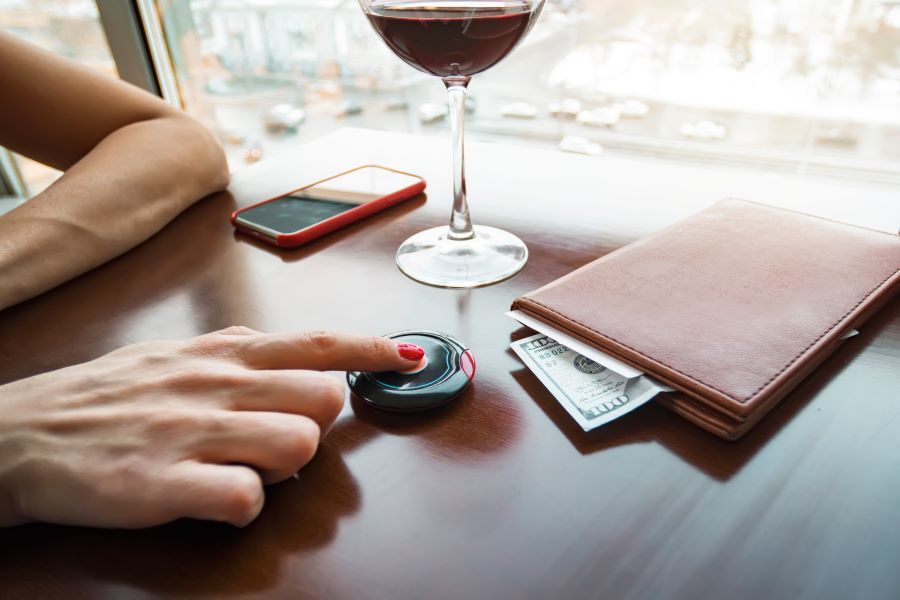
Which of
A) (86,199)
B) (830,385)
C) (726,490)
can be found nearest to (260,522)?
(726,490)

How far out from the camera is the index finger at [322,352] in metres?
0.44

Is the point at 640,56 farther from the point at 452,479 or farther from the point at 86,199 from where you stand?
the point at 452,479

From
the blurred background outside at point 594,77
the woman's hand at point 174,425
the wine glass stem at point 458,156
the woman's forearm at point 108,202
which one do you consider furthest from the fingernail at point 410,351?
the blurred background outside at point 594,77

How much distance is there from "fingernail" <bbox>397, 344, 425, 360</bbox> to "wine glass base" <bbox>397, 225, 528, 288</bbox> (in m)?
0.15

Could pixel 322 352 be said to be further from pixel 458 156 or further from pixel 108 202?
pixel 108 202

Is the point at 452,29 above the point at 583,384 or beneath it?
above

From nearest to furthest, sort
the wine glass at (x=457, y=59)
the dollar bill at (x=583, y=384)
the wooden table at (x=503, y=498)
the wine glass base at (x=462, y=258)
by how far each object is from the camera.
Result: the wooden table at (x=503, y=498) → the dollar bill at (x=583, y=384) → the wine glass at (x=457, y=59) → the wine glass base at (x=462, y=258)

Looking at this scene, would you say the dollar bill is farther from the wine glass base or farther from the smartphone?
the smartphone

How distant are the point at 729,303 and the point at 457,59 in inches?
13.0

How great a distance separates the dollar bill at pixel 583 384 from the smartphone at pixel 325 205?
34 cm

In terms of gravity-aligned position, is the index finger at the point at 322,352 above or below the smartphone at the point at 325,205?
above

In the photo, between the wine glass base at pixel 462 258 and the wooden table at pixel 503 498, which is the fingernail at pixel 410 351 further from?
the wine glass base at pixel 462 258

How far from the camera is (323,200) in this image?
0.80 m

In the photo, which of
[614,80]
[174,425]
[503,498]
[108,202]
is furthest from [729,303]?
[614,80]
